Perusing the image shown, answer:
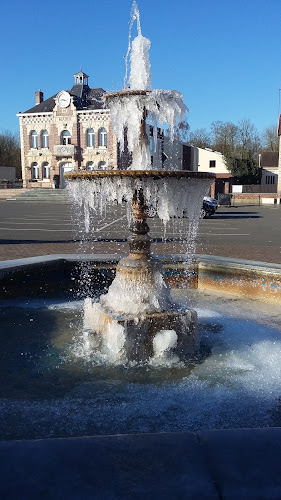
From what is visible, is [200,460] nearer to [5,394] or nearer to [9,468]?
[9,468]

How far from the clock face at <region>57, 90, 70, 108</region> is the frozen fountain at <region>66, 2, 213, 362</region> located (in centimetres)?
4592

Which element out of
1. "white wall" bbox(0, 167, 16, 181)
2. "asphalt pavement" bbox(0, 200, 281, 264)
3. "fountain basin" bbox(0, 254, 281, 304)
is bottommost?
"asphalt pavement" bbox(0, 200, 281, 264)

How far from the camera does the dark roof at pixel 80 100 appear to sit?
48.0 meters

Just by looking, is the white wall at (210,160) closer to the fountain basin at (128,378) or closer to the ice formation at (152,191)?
the fountain basin at (128,378)

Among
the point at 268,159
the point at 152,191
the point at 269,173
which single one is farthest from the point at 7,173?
the point at 152,191

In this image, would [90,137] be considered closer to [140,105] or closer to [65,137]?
[65,137]

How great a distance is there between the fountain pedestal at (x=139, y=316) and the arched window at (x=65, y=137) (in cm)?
4689

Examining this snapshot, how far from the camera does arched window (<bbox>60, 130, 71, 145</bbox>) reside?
161 feet

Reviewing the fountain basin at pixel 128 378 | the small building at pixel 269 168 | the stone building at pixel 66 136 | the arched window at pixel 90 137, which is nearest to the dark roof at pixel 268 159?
the small building at pixel 269 168

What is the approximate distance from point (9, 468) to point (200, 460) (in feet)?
2.18

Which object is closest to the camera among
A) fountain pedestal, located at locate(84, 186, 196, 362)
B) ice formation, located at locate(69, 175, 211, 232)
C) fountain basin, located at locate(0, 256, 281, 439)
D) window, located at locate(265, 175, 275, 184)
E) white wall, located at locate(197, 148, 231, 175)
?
fountain basin, located at locate(0, 256, 281, 439)

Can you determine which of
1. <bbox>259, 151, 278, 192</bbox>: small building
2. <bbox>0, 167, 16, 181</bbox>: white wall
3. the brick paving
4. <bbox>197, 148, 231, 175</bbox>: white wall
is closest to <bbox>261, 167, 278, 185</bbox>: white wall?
<bbox>259, 151, 278, 192</bbox>: small building

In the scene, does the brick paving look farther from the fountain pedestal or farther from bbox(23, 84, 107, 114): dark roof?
bbox(23, 84, 107, 114): dark roof

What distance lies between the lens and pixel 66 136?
4922 centimetres
